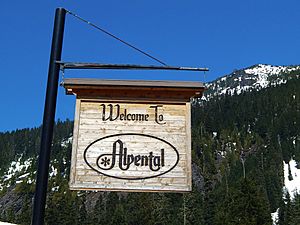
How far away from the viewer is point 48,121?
15.9 feet

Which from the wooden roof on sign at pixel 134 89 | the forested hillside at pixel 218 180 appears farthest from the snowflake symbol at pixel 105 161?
the forested hillside at pixel 218 180

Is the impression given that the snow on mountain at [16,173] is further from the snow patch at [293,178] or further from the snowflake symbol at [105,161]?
the snowflake symbol at [105,161]

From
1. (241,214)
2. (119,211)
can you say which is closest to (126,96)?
(241,214)

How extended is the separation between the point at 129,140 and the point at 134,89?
2.22 feet

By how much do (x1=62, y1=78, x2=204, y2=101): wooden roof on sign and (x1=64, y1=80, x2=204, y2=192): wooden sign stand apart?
1 centimetres

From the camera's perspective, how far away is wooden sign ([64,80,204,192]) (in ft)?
18.6

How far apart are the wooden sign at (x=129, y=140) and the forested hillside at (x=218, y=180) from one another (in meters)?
56.5

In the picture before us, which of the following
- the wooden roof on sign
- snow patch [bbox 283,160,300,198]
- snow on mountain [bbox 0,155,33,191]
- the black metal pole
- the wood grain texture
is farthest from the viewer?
snow on mountain [bbox 0,155,33,191]

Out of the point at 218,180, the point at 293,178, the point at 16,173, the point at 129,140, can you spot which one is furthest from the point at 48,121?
the point at 16,173

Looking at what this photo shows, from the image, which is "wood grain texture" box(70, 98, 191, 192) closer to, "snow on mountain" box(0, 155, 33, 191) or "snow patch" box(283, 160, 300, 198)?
"snow patch" box(283, 160, 300, 198)

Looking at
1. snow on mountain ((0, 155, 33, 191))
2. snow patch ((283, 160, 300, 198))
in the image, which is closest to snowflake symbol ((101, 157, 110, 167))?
snow patch ((283, 160, 300, 198))

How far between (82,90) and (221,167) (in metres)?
138

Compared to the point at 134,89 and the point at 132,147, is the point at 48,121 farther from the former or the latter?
the point at 134,89

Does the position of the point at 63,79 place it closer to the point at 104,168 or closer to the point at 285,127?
the point at 104,168
